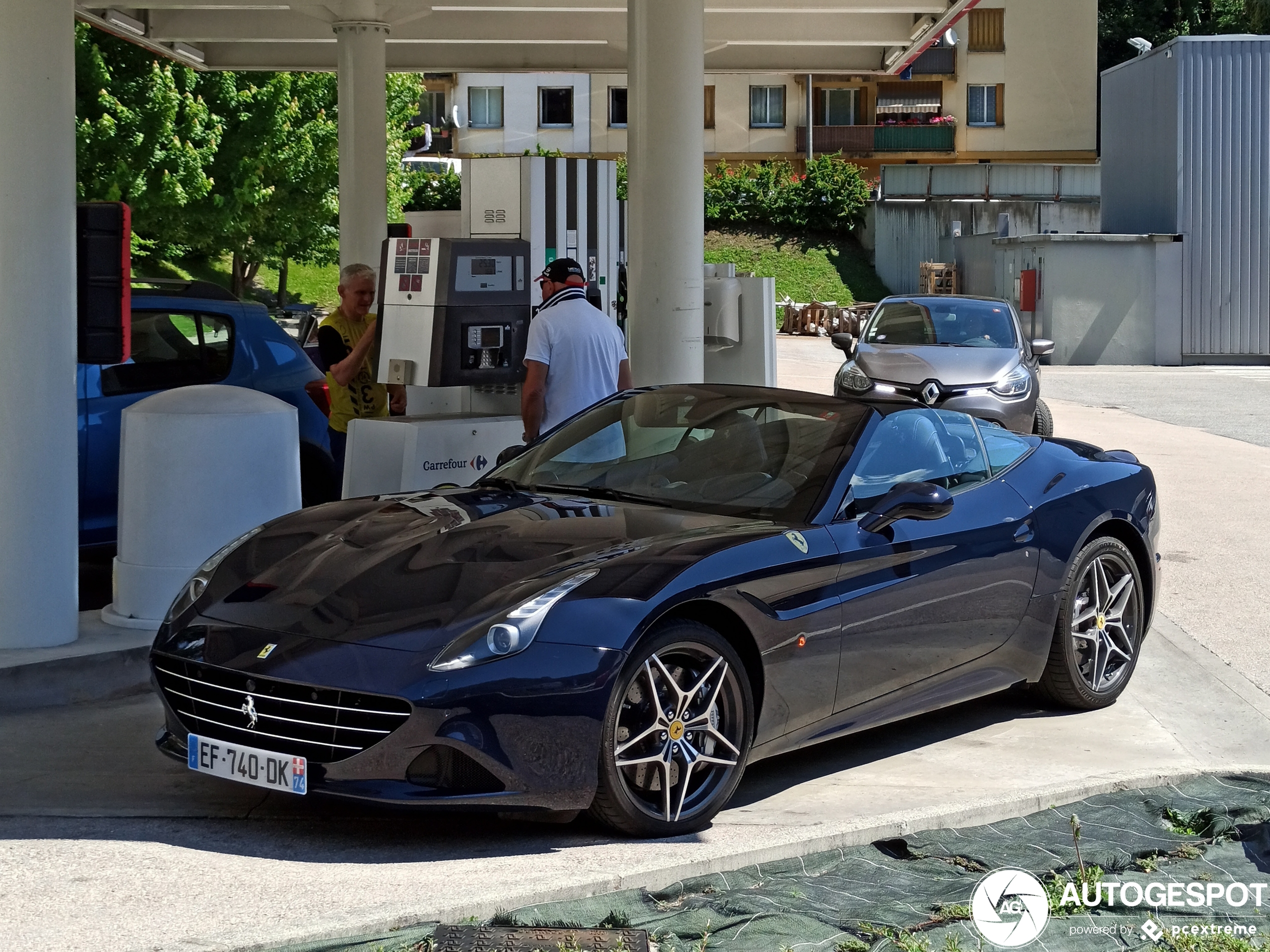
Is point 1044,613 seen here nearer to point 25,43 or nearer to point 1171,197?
point 25,43

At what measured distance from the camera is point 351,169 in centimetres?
1750

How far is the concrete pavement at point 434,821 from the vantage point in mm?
4066

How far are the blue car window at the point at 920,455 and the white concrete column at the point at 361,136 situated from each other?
11.9 metres

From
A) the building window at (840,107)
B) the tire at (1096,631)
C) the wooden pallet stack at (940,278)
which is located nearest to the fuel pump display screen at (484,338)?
the tire at (1096,631)

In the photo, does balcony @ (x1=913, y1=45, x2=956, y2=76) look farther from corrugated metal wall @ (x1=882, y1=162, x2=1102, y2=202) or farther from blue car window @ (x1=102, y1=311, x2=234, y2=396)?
blue car window @ (x1=102, y1=311, x2=234, y2=396)

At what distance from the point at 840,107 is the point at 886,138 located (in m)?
2.25

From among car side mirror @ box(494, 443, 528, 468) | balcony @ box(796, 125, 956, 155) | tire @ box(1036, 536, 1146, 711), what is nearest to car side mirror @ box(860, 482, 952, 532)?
tire @ box(1036, 536, 1146, 711)

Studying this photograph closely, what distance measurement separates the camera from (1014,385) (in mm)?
15281

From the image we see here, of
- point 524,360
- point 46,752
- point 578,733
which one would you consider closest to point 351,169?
point 524,360

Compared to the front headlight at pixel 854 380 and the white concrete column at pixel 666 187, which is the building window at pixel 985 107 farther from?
the white concrete column at pixel 666 187

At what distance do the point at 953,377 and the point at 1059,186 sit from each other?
34284mm

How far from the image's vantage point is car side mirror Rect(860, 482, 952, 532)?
533 cm

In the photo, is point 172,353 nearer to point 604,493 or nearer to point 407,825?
point 604,493

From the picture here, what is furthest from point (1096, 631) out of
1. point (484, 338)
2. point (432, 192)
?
point (432, 192)
